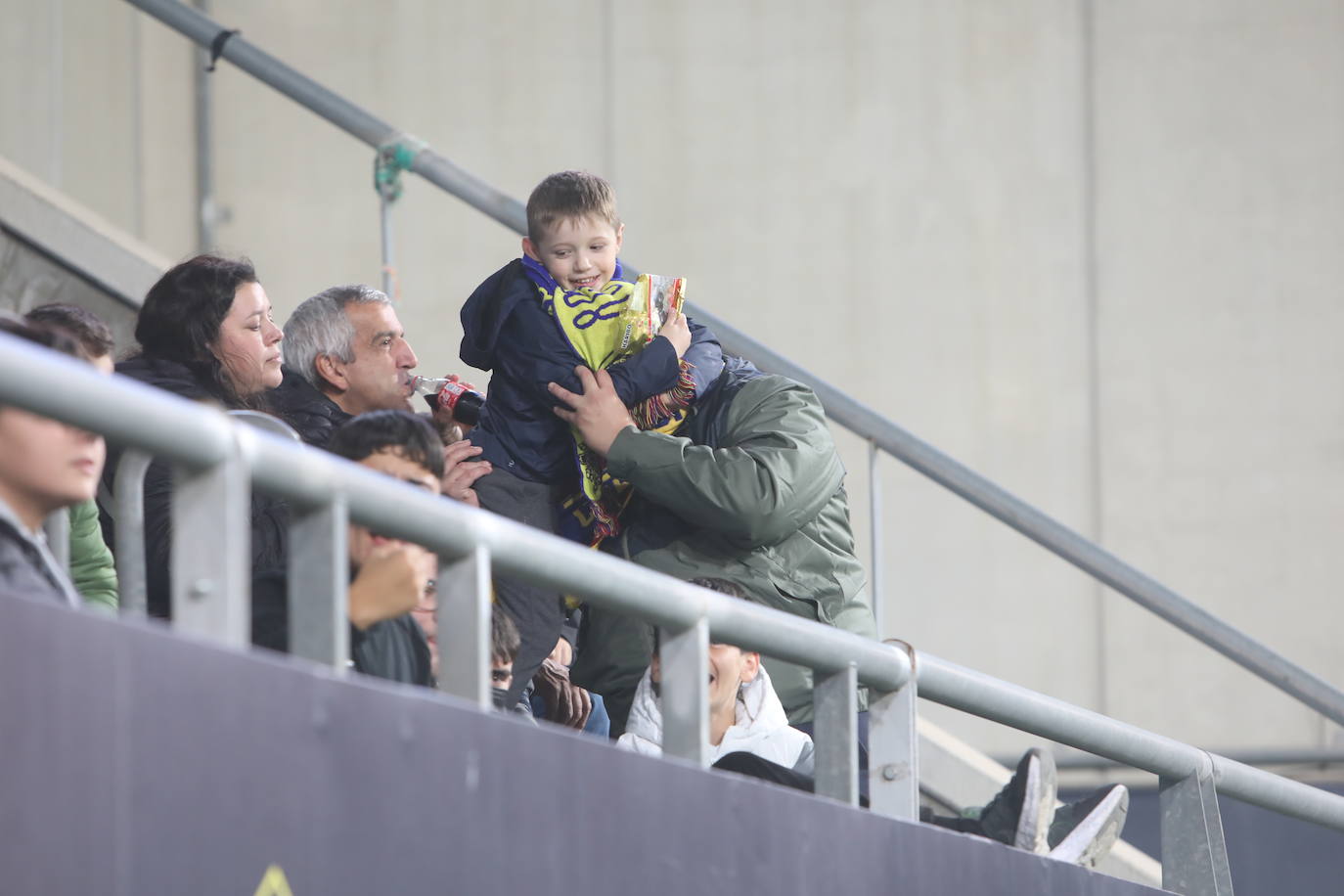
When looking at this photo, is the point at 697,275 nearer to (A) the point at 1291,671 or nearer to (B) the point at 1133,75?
(B) the point at 1133,75

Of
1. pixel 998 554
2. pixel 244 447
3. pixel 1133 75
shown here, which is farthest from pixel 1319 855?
pixel 244 447

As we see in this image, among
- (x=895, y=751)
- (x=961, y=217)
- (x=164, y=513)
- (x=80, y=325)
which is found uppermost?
(x=961, y=217)

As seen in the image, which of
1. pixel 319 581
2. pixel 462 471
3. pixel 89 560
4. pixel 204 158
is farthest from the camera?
pixel 204 158

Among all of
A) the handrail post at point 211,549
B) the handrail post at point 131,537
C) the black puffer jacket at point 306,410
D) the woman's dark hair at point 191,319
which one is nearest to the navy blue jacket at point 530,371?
the black puffer jacket at point 306,410

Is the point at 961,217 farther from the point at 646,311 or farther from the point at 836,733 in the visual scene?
the point at 836,733

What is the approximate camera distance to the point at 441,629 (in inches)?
80.6

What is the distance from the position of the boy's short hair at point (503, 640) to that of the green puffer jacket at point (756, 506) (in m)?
0.31

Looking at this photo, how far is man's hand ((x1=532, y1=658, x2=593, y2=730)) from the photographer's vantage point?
3.61 meters

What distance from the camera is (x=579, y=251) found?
3.49 metres

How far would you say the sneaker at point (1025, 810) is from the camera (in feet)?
9.85

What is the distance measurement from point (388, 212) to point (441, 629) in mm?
3007

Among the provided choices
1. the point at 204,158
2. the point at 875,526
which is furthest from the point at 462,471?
the point at 204,158

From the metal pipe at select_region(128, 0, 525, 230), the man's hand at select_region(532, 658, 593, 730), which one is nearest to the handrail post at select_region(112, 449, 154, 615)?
the man's hand at select_region(532, 658, 593, 730)

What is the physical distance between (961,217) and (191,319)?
5624mm
